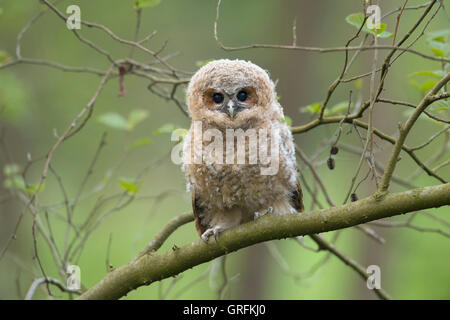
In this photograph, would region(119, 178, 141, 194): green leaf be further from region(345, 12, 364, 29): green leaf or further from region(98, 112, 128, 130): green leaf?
region(345, 12, 364, 29): green leaf

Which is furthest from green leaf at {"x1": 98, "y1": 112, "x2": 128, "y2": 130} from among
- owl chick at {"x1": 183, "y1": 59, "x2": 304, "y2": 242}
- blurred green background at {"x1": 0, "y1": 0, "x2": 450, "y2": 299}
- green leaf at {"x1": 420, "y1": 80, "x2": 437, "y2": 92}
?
blurred green background at {"x1": 0, "y1": 0, "x2": 450, "y2": 299}

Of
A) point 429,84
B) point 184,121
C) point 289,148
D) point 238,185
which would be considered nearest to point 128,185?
point 238,185

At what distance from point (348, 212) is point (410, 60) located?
9.05 m

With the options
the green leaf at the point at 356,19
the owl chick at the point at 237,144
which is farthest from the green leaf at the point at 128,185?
the green leaf at the point at 356,19

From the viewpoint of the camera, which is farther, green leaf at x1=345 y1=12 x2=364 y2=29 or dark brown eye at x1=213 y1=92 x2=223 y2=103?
dark brown eye at x1=213 y1=92 x2=223 y2=103

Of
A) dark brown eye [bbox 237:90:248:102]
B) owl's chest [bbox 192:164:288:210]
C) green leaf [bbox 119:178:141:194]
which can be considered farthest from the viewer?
green leaf [bbox 119:178:141:194]

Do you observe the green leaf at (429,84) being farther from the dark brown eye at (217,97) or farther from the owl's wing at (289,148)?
the dark brown eye at (217,97)

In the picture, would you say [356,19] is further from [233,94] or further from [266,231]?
[266,231]

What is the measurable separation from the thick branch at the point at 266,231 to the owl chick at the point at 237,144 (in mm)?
394

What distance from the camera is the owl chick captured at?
10.1 feet

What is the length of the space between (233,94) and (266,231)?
888 millimetres

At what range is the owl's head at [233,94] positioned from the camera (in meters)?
3.10
